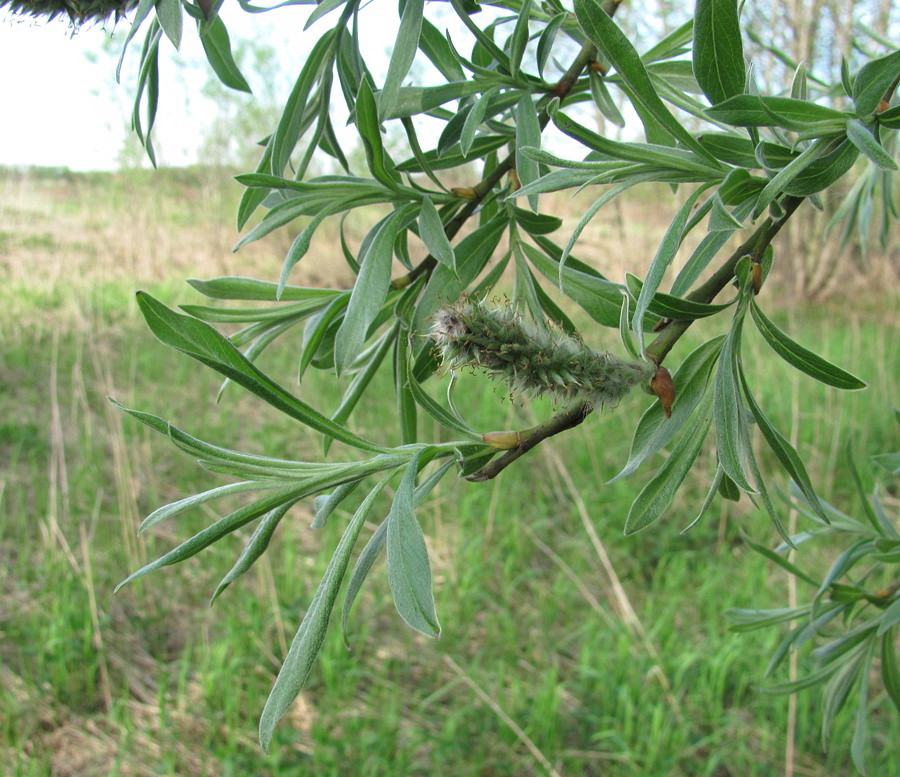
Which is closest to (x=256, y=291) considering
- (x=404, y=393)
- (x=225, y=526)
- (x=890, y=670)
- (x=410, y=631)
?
(x=404, y=393)

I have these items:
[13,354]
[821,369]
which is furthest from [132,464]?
[821,369]

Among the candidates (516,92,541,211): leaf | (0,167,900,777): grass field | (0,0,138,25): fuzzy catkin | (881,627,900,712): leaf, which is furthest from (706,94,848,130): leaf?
(0,167,900,777): grass field

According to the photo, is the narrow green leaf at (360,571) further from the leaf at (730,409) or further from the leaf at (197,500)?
→ the leaf at (730,409)

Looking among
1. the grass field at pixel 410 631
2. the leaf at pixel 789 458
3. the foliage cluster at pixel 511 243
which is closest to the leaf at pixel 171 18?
the foliage cluster at pixel 511 243

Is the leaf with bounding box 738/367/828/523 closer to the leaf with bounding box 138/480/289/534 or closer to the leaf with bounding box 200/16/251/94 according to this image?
the leaf with bounding box 138/480/289/534

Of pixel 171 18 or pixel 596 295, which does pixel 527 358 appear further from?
pixel 171 18
